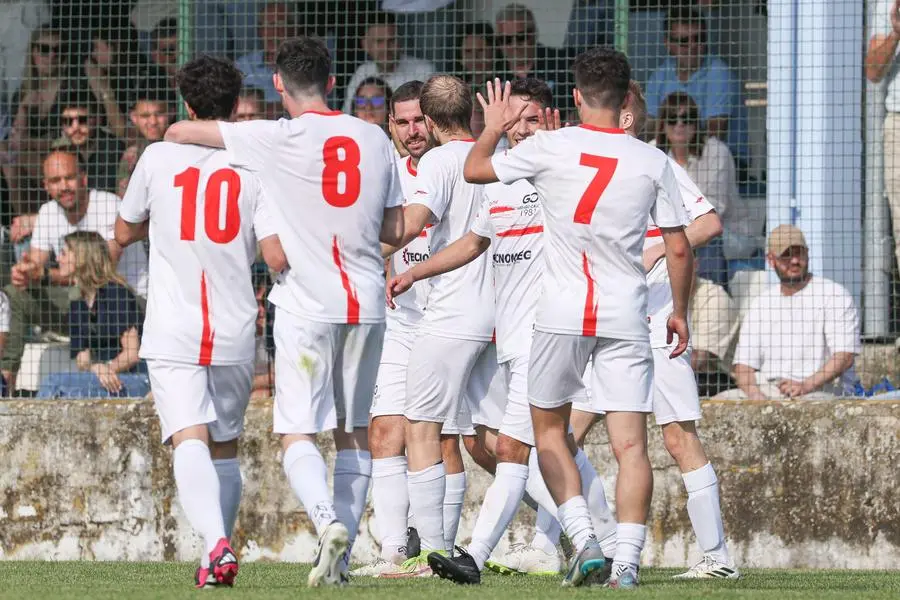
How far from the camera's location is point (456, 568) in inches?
285

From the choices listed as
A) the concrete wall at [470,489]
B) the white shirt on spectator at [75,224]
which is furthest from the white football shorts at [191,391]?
the white shirt on spectator at [75,224]

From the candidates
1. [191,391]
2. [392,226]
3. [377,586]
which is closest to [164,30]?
[392,226]

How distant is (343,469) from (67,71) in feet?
16.3

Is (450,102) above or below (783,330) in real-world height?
above

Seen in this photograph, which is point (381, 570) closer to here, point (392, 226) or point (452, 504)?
point (452, 504)

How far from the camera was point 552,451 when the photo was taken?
7.05m

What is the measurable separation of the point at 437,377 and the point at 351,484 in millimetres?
1082

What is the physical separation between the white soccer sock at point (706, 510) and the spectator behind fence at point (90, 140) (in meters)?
4.79

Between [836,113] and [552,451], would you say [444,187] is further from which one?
[836,113]

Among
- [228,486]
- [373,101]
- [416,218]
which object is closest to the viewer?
[228,486]

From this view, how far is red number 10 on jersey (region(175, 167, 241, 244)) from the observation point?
22.7 ft

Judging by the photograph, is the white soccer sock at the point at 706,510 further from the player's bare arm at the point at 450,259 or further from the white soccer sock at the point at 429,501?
the player's bare arm at the point at 450,259

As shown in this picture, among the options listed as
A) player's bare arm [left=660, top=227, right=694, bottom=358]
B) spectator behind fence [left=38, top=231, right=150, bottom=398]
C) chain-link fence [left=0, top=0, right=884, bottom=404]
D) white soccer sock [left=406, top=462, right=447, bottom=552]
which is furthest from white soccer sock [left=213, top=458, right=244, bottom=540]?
spectator behind fence [left=38, top=231, right=150, bottom=398]

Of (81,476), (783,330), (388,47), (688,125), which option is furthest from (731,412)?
(81,476)
